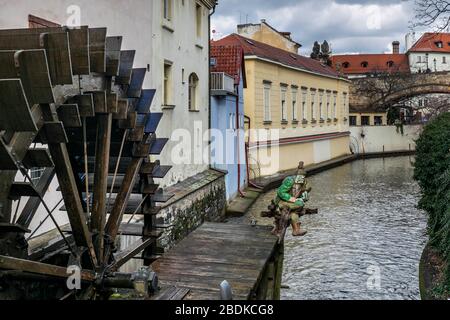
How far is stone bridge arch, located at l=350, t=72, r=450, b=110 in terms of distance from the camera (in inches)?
1515

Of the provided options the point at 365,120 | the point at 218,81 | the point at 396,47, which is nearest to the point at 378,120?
the point at 365,120

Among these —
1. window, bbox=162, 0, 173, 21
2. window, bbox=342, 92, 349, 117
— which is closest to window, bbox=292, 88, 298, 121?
window, bbox=342, 92, 349, 117

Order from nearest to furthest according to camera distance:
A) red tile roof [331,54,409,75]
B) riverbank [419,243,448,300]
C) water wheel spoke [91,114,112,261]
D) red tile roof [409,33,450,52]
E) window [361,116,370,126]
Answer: water wheel spoke [91,114,112,261], riverbank [419,243,448,300], window [361,116,370,126], red tile roof [409,33,450,52], red tile roof [331,54,409,75]

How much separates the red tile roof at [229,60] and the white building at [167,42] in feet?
7.89

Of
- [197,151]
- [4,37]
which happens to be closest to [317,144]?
[197,151]

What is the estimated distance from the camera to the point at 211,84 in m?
15.3

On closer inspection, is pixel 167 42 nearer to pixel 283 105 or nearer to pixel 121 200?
pixel 121 200

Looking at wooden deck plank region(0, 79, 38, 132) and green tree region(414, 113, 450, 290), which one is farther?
green tree region(414, 113, 450, 290)

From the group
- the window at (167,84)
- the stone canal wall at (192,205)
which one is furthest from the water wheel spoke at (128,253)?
the window at (167,84)

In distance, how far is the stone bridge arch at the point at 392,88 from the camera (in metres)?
38.5

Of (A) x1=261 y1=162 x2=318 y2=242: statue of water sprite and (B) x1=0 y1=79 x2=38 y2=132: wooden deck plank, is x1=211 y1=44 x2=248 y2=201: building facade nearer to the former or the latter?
(A) x1=261 y1=162 x2=318 y2=242: statue of water sprite

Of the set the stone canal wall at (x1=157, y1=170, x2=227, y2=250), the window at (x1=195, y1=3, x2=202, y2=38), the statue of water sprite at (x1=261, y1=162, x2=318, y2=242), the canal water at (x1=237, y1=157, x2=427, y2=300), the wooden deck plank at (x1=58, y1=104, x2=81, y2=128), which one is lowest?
the canal water at (x1=237, y1=157, x2=427, y2=300)

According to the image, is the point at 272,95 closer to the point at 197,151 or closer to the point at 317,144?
the point at 317,144

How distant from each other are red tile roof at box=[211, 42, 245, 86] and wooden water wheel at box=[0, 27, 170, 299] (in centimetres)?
1061
